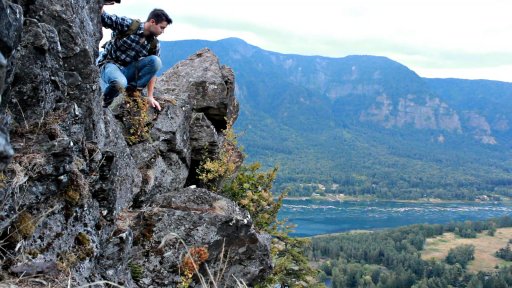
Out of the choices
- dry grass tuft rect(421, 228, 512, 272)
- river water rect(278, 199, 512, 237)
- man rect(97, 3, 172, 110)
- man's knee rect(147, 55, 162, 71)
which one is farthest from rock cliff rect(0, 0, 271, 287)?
river water rect(278, 199, 512, 237)

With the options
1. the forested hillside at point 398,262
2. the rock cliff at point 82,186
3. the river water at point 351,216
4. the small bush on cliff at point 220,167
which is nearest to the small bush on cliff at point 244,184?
the small bush on cliff at point 220,167

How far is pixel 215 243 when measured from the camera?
8.30 meters

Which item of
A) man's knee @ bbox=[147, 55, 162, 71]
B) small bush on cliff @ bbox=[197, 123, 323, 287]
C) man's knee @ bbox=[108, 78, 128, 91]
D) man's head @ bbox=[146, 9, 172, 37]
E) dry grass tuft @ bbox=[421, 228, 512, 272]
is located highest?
man's head @ bbox=[146, 9, 172, 37]

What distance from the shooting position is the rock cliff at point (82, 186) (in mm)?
4961

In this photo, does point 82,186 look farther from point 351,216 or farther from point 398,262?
point 351,216

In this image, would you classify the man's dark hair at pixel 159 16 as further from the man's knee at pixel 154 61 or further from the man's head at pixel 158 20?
the man's knee at pixel 154 61

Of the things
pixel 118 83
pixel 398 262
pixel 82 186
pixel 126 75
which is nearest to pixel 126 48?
pixel 126 75

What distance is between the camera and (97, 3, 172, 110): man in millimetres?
8766

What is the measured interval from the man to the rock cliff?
2.50 feet

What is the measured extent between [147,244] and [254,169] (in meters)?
5.64

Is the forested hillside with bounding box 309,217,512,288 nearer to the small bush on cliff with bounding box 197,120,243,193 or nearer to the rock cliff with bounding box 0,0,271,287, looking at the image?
the small bush on cliff with bounding box 197,120,243,193

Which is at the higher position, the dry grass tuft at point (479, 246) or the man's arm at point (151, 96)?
the man's arm at point (151, 96)

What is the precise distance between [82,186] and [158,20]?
3.83 m

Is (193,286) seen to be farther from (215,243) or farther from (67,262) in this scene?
(67,262)
